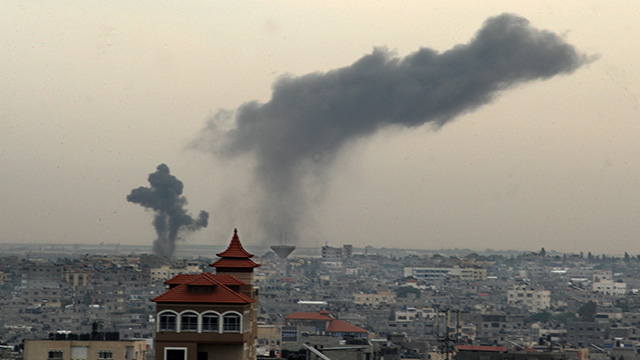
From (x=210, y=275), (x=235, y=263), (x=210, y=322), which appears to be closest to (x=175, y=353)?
(x=210, y=322)

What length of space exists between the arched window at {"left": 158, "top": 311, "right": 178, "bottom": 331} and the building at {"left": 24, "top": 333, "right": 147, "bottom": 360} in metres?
36.2

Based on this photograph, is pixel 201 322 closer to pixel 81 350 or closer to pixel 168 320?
pixel 168 320

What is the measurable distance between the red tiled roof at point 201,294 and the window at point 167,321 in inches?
20.0

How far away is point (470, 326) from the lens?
197500 millimetres

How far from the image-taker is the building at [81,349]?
254 feet

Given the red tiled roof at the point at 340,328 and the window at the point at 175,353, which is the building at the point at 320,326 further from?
the window at the point at 175,353

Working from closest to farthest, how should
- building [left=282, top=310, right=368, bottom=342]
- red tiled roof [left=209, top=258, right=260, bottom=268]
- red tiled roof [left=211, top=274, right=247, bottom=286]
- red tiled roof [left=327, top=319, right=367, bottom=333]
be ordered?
1. red tiled roof [left=211, top=274, right=247, bottom=286]
2. red tiled roof [left=209, top=258, right=260, bottom=268]
3. building [left=282, top=310, right=368, bottom=342]
4. red tiled roof [left=327, top=319, right=367, bottom=333]

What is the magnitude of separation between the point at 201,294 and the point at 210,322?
1.08 metres

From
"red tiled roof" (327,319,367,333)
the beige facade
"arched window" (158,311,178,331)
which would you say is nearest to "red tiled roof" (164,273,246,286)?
"arched window" (158,311,178,331)

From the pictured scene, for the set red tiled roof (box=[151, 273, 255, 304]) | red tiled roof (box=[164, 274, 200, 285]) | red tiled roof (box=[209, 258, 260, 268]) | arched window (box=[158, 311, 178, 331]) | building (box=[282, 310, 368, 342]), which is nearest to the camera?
arched window (box=[158, 311, 178, 331])

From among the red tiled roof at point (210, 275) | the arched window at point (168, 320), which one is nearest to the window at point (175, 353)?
the arched window at point (168, 320)

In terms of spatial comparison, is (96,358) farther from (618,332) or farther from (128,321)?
(618,332)

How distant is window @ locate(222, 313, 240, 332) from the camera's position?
4344 cm

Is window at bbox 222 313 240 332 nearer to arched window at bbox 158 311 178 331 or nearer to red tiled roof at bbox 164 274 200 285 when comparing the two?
arched window at bbox 158 311 178 331
